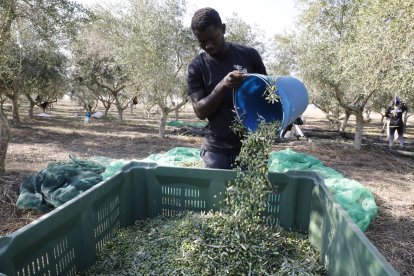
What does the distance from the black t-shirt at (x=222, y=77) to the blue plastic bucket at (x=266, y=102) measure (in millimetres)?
102

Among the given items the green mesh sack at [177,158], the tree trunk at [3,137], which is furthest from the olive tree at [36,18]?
the green mesh sack at [177,158]

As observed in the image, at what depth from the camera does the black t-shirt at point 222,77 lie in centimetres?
250

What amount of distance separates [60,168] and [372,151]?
33.9 ft

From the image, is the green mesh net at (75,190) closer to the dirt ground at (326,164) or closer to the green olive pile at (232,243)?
the dirt ground at (326,164)

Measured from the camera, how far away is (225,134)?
258cm

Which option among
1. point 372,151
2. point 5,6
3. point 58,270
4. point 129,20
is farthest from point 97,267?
point 129,20

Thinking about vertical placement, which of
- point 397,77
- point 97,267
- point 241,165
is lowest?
point 97,267

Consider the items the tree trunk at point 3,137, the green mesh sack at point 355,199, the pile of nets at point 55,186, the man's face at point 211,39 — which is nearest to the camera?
the man's face at point 211,39

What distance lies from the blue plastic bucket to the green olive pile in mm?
171

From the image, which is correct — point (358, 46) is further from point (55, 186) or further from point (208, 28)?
point (55, 186)

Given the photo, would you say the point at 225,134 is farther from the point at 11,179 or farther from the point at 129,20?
the point at 129,20

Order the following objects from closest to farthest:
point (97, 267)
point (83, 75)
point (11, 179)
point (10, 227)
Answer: point (97, 267), point (10, 227), point (11, 179), point (83, 75)

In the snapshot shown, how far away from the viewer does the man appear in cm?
229

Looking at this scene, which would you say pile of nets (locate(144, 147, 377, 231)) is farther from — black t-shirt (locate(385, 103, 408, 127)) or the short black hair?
black t-shirt (locate(385, 103, 408, 127))
